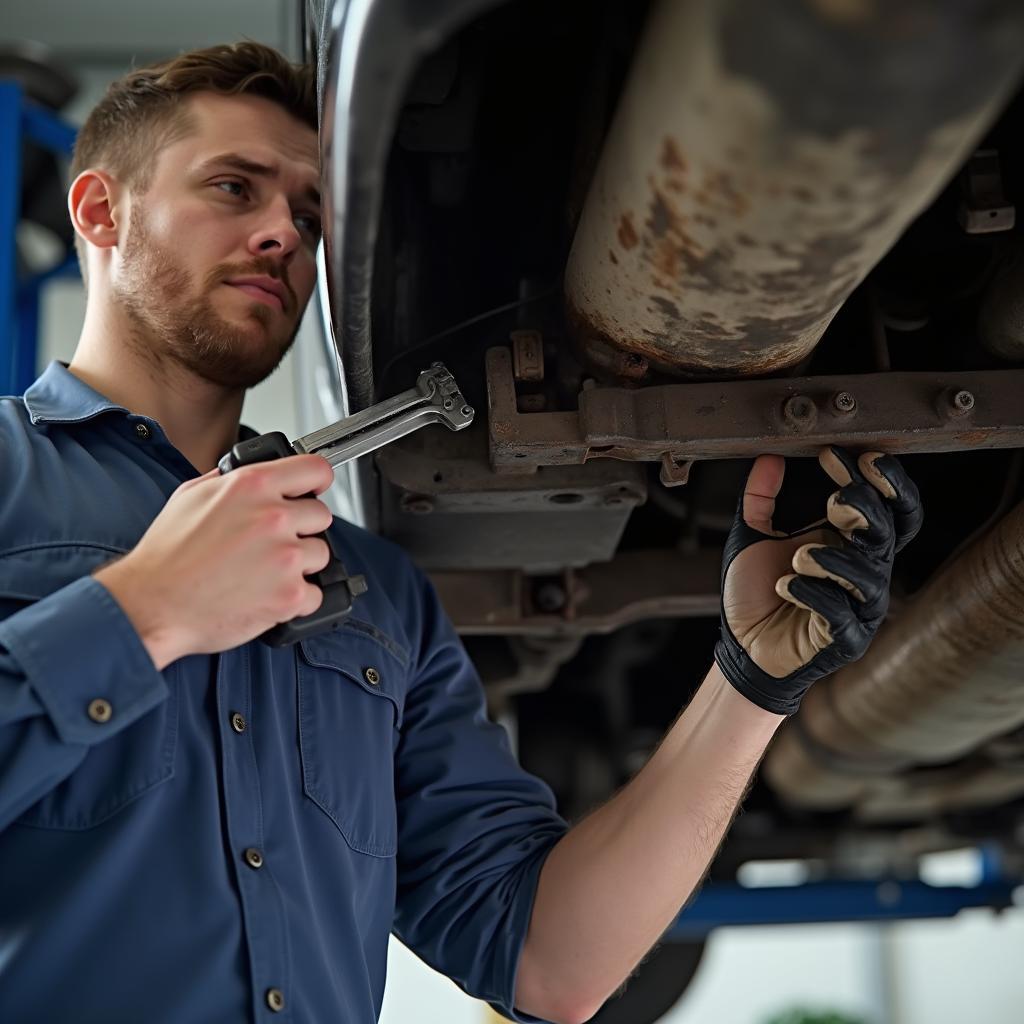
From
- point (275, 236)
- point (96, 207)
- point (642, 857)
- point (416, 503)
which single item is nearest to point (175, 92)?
point (96, 207)

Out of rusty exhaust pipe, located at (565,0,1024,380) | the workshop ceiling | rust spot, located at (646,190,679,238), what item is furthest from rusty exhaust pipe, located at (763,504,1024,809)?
the workshop ceiling

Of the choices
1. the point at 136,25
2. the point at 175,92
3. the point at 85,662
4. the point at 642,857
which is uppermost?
the point at 136,25

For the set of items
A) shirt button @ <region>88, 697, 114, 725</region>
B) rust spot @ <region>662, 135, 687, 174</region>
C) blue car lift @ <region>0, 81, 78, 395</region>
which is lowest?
shirt button @ <region>88, 697, 114, 725</region>

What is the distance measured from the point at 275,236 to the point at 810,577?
534mm

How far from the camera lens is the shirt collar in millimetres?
954

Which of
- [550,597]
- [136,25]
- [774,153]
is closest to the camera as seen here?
[774,153]

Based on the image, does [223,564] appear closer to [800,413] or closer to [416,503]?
[416,503]

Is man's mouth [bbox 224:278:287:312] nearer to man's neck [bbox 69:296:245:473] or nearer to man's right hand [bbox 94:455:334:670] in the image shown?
man's neck [bbox 69:296:245:473]

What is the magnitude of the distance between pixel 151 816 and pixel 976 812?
5.66 ft

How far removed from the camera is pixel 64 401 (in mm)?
986

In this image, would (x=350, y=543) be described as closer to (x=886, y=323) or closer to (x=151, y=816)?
(x=151, y=816)

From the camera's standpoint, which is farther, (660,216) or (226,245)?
(226,245)

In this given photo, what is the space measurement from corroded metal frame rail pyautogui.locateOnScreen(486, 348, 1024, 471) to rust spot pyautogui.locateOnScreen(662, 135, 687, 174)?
0.24m

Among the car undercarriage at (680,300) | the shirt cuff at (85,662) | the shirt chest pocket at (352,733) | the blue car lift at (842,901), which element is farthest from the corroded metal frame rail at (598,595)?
the blue car lift at (842,901)
